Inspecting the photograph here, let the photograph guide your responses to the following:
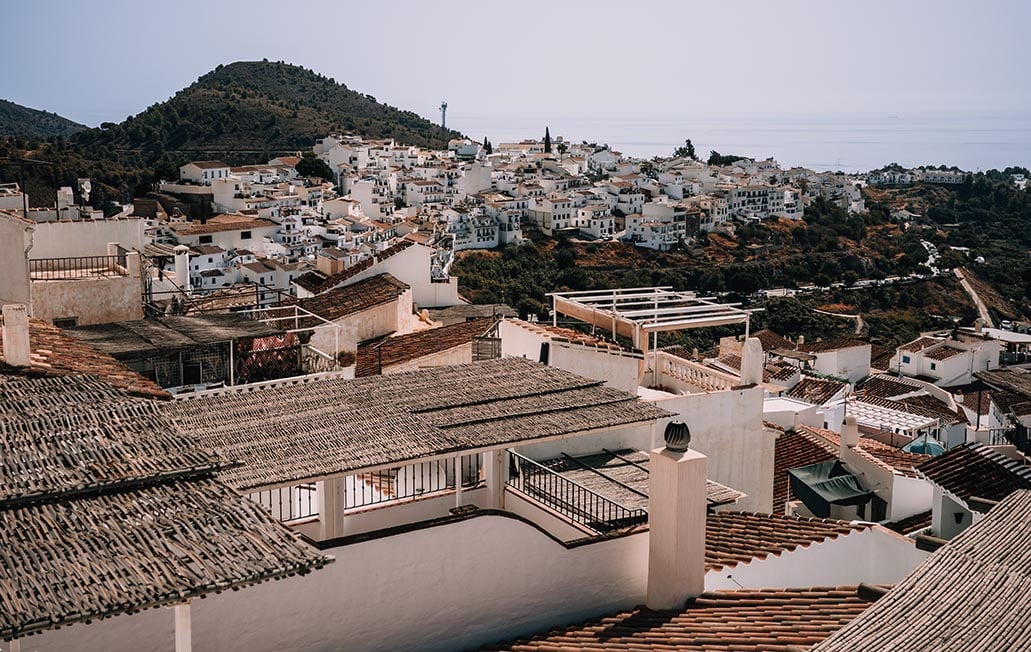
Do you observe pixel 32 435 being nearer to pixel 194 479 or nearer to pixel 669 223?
pixel 194 479

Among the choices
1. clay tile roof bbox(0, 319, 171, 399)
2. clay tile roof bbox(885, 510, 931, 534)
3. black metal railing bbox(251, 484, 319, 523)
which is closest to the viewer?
black metal railing bbox(251, 484, 319, 523)

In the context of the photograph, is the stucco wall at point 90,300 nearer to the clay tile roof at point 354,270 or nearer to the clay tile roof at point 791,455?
the clay tile roof at point 354,270

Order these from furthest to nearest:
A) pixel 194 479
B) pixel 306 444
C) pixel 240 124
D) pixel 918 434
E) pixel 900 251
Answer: pixel 240 124, pixel 900 251, pixel 918 434, pixel 306 444, pixel 194 479

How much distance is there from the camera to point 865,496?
13.4 meters

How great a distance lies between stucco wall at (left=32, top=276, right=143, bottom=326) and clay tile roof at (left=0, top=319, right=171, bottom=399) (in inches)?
88.2

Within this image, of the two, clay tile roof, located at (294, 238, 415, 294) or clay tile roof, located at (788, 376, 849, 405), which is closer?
clay tile roof, located at (294, 238, 415, 294)

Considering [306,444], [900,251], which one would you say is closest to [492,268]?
[900,251]

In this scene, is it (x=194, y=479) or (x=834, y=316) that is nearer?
(x=194, y=479)

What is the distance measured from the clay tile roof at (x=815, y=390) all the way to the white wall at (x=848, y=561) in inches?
819

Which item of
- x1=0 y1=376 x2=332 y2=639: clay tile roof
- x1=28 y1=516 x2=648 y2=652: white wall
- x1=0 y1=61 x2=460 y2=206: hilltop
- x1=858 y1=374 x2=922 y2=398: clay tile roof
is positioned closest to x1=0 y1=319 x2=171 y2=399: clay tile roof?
x1=0 y1=376 x2=332 y2=639: clay tile roof

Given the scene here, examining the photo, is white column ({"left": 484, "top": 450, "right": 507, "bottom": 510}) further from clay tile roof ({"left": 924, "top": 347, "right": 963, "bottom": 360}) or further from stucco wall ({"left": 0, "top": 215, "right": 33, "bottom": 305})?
clay tile roof ({"left": 924, "top": 347, "right": 963, "bottom": 360})

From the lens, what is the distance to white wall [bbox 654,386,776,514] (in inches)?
507

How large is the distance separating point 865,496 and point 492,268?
198ft

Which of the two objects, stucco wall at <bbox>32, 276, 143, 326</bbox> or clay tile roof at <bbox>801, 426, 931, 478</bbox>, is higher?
stucco wall at <bbox>32, 276, 143, 326</bbox>
